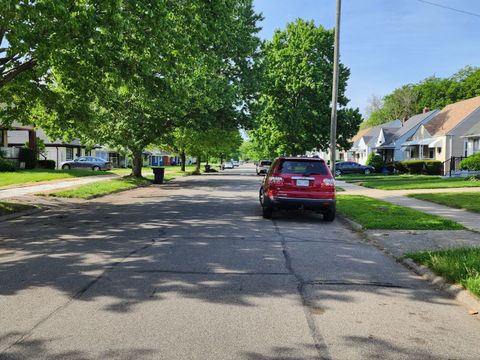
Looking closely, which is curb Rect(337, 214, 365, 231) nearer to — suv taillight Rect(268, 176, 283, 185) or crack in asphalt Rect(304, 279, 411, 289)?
suv taillight Rect(268, 176, 283, 185)

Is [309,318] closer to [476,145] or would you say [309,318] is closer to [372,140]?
[476,145]

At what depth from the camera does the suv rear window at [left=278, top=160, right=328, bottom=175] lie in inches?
461

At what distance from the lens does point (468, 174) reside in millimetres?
31484

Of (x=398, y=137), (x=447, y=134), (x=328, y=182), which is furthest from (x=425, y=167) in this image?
(x=328, y=182)

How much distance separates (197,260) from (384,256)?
322cm

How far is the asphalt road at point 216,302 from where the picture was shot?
12.2 ft

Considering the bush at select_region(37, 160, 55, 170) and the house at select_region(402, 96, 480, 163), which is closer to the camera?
the bush at select_region(37, 160, 55, 170)

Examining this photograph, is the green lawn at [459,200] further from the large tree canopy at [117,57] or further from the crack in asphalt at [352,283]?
the large tree canopy at [117,57]

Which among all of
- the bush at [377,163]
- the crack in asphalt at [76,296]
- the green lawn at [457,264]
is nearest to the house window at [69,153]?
the bush at [377,163]

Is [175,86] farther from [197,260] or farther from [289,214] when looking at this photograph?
[197,260]

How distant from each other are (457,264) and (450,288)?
56 centimetres

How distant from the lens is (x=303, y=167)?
11773 mm

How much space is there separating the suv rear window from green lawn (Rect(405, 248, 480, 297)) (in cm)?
484

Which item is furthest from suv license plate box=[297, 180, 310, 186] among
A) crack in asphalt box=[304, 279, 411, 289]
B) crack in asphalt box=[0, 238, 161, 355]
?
crack in asphalt box=[304, 279, 411, 289]
